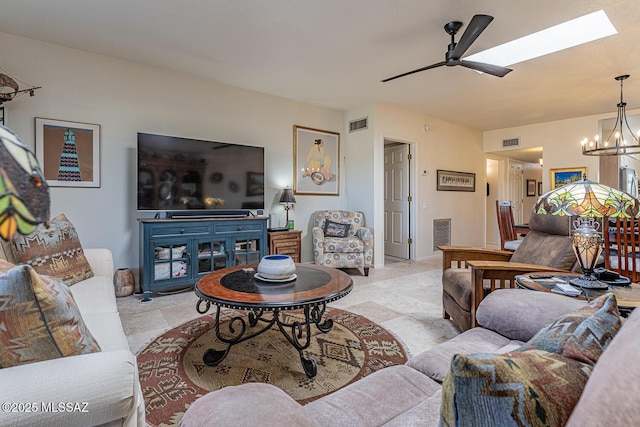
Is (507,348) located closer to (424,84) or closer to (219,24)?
(219,24)

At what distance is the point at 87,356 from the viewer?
822mm

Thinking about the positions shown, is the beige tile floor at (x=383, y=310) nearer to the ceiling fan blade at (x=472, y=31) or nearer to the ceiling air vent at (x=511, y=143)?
the ceiling fan blade at (x=472, y=31)

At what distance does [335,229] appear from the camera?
4.62m

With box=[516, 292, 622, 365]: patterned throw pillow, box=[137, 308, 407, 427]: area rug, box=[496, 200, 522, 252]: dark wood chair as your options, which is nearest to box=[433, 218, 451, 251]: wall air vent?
box=[496, 200, 522, 252]: dark wood chair

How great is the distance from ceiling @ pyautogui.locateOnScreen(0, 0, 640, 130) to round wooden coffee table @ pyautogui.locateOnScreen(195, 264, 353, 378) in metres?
2.11

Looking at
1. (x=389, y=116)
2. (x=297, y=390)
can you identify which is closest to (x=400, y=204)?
(x=389, y=116)

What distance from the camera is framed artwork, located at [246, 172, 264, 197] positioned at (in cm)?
409

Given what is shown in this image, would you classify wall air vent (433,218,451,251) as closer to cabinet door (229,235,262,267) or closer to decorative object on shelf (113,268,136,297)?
cabinet door (229,235,262,267)

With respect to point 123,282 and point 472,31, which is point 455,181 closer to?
point 472,31

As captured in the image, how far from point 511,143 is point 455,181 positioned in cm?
152

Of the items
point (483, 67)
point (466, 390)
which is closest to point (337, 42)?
point (483, 67)

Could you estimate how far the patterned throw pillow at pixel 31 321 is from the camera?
0.76 meters

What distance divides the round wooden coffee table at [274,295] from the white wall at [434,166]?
293cm

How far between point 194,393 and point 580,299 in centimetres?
191
